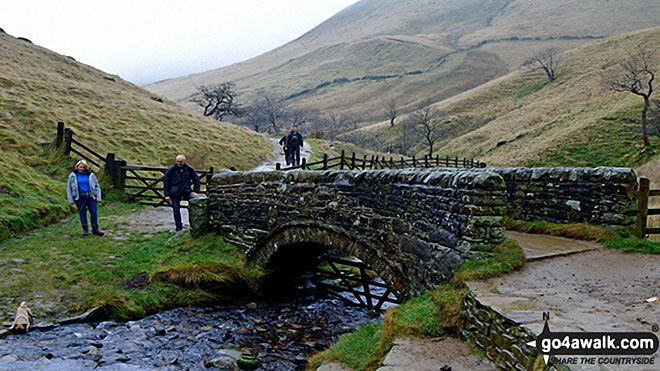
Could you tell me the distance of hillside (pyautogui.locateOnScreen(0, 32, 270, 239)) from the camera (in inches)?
484

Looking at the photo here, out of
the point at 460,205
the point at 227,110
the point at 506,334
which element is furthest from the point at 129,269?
the point at 227,110

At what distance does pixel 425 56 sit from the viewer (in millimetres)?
129625

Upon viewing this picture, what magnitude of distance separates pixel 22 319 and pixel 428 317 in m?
6.06

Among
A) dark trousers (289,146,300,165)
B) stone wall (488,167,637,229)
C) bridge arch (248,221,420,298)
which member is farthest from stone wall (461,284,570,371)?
dark trousers (289,146,300,165)

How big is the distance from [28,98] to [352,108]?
3162 inches

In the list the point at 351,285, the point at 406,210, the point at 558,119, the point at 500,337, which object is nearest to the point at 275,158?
the point at 351,285

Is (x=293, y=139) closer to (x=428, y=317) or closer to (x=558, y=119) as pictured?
(x=428, y=317)

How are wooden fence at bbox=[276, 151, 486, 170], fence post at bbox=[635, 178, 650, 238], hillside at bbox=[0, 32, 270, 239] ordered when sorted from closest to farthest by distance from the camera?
fence post at bbox=[635, 178, 650, 238], hillside at bbox=[0, 32, 270, 239], wooden fence at bbox=[276, 151, 486, 170]

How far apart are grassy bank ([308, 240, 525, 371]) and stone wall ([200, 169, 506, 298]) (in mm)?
250

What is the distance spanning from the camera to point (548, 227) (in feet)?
26.1

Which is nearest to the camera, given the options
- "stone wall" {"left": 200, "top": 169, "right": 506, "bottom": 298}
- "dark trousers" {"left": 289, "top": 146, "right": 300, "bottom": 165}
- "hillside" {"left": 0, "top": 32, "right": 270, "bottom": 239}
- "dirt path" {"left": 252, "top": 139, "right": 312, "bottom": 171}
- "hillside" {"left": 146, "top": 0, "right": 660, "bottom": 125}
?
"stone wall" {"left": 200, "top": 169, "right": 506, "bottom": 298}

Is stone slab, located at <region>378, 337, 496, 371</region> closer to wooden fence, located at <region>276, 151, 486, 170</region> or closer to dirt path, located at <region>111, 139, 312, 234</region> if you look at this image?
wooden fence, located at <region>276, 151, 486, 170</region>

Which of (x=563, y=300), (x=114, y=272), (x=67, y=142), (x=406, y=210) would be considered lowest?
(x=114, y=272)

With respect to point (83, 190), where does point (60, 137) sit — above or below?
above
